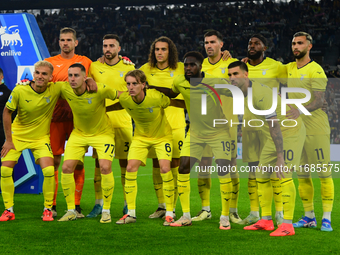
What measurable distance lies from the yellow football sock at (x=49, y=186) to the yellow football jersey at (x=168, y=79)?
1.77 metres

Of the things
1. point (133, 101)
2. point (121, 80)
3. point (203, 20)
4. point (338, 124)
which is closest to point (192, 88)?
point (133, 101)

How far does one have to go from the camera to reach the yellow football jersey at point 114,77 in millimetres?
6148

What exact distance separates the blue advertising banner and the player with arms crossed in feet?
12.2

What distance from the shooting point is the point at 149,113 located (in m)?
5.61

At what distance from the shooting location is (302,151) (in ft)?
17.9

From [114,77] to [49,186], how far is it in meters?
1.76

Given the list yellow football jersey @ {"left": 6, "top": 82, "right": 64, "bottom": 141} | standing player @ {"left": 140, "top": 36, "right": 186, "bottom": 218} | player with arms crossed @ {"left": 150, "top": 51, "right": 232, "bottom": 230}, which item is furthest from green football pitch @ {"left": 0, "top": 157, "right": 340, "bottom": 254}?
yellow football jersey @ {"left": 6, "top": 82, "right": 64, "bottom": 141}

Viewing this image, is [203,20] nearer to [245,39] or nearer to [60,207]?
[245,39]

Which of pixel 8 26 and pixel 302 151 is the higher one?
pixel 8 26

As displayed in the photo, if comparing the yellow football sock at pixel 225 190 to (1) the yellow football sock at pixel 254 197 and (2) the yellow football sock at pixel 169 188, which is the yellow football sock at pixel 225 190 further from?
(2) the yellow football sock at pixel 169 188

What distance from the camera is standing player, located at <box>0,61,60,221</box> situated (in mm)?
5672

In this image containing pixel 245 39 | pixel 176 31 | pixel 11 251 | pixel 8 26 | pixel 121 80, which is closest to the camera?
pixel 11 251

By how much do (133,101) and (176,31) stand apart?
19.2 meters

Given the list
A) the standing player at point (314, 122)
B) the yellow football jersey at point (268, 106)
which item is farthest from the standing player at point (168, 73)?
the standing player at point (314, 122)
